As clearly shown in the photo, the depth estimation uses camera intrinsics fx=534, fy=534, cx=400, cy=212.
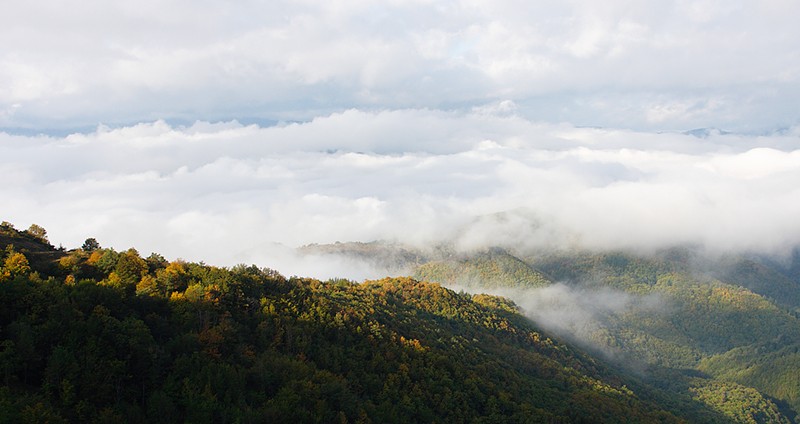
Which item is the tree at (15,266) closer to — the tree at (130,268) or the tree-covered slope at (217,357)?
the tree-covered slope at (217,357)

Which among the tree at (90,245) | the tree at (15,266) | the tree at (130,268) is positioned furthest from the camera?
the tree at (90,245)

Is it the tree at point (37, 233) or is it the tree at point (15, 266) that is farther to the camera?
the tree at point (37, 233)

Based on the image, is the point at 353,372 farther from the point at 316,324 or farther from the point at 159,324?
the point at 159,324

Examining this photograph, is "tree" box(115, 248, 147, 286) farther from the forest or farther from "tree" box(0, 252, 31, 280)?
"tree" box(0, 252, 31, 280)

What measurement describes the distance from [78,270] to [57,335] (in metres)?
17.3

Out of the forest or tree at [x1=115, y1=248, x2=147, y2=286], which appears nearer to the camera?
the forest

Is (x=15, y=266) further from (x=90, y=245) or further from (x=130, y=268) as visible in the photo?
(x=90, y=245)

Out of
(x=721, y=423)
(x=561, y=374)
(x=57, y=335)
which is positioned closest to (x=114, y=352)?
(x=57, y=335)

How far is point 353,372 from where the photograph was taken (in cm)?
7519

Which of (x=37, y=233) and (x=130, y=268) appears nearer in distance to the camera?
(x=130, y=268)

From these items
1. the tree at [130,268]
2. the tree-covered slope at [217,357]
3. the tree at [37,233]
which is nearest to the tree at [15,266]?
the tree-covered slope at [217,357]

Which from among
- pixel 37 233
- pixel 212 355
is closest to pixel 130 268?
pixel 212 355

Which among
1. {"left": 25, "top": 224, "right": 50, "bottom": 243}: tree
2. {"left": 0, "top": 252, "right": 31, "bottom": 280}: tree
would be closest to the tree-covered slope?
{"left": 0, "top": 252, "right": 31, "bottom": 280}: tree

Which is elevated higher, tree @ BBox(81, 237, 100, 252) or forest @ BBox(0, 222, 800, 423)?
tree @ BBox(81, 237, 100, 252)
